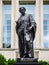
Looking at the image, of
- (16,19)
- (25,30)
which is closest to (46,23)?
(16,19)

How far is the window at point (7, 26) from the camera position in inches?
1460

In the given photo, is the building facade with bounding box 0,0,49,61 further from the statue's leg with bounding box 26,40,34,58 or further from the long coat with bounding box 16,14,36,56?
the statue's leg with bounding box 26,40,34,58

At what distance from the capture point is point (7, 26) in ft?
123

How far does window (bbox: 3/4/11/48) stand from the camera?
3709cm

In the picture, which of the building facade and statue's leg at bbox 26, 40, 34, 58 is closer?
statue's leg at bbox 26, 40, 34, 58

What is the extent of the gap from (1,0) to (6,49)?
16.7 ft

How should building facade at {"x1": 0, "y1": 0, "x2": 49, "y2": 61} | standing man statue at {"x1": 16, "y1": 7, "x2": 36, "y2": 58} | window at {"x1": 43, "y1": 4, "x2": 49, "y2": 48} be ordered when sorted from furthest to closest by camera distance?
window at {"x1": 43, "y1": 4, "x2": 49, "y2": 48} < building facade at {"x1": 0, "y1": 0, "x2": 49, "y2": 61} < standing man statue at {"x1": 16, "y1": 7, "x2": 36, "y2": 58}

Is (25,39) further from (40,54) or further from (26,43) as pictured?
(40,54)

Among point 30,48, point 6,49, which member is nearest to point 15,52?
point 6,49

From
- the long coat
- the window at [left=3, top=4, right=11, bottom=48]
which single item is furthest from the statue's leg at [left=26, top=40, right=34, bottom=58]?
the window at [left=3, top=4, right=11, bottom=48]

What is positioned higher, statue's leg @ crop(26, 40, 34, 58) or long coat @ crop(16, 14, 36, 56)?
long coat @ crop(16, 14, 36, 56)

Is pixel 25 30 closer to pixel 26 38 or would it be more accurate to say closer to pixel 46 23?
pixel 26 38

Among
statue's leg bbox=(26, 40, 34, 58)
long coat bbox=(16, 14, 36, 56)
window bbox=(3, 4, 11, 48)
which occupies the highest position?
long coat bbox=(16, 14, 36, 56)

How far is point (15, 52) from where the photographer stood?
117 feet
